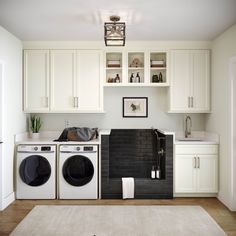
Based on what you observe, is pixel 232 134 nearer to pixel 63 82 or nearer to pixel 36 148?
pixel 63 82

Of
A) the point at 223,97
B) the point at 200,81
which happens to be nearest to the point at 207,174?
the point at 223,97

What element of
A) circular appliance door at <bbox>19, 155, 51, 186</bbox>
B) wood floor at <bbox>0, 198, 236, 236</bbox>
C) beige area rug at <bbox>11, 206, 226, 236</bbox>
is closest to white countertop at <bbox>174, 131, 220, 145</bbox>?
wood floor at <bbox>0, 198, 236, 236</bbox>

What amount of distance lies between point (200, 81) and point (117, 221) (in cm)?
275

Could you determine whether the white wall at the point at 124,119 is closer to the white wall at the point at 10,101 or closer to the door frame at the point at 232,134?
the white wall at the point at 10,101

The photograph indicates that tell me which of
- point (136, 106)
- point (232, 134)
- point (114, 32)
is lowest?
point (232, 134)

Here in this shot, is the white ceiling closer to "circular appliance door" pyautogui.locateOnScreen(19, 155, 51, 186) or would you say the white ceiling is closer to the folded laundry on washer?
the folded laundry on washer

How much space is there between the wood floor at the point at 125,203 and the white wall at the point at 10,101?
25 centimetres

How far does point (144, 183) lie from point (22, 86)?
103 inches

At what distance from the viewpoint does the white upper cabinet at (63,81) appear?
5.27 m

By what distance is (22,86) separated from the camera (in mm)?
5293

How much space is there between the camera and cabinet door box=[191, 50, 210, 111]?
5.28 meters

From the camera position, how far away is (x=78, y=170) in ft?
16.3

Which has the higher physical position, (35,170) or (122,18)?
(122,18)

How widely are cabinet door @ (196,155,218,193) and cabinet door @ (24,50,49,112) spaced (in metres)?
2.73
